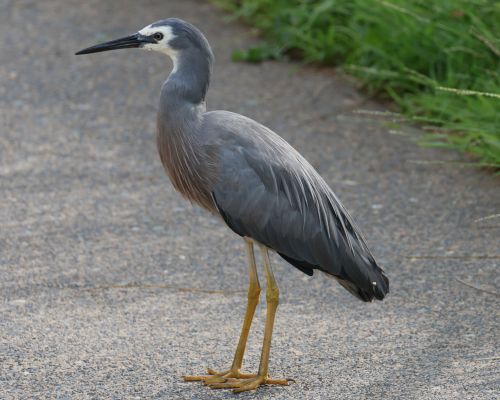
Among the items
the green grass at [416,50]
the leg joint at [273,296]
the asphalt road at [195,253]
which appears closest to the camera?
the asphalt road at [195,253]

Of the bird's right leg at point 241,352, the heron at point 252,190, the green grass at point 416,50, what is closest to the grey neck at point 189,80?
the heron at point 252,190

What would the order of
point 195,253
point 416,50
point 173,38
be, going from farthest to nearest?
point 416,50
point 195,253
point 173,38

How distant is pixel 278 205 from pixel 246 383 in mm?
831

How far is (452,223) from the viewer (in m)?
6.46

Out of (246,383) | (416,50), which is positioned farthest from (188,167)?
(416,50)

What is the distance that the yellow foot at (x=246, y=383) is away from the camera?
15.0 ft

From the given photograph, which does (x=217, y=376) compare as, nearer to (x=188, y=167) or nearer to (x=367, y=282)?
(x=367, y=282)

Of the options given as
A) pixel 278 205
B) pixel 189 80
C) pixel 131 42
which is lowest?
pixel 278 205

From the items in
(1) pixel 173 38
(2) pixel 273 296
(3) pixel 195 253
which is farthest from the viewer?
(3) pixel 195 253

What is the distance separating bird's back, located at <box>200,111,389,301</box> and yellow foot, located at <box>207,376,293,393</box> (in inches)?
21.1

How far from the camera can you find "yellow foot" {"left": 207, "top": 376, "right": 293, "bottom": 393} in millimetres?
4582

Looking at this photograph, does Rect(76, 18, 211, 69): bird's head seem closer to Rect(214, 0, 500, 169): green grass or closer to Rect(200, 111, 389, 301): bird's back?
Rect(200, 111, 389, 301): bird's back

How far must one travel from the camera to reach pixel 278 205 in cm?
480

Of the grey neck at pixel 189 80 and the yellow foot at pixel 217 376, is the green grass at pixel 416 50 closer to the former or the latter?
the grey neck at pixel 189 80
